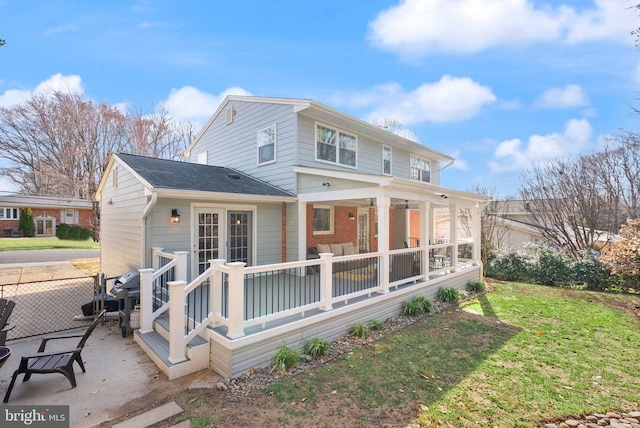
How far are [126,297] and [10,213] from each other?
3074cm

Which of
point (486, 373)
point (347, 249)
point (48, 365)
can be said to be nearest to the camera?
point (48, 365)

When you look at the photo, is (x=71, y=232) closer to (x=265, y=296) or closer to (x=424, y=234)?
(x=265, y=296)

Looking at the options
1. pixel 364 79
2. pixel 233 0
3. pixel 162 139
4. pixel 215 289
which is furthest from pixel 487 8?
pixel 162 139

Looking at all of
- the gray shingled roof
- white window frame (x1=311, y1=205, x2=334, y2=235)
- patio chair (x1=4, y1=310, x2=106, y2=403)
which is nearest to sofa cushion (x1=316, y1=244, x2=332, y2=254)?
white window frame (x1=311, y1=205, x2=334, y2=235)

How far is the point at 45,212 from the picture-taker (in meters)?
26.8

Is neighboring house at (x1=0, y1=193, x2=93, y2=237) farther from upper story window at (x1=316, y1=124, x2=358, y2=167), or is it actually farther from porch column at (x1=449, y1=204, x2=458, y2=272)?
porch column at (x1=449, y1=204, x2=458, y2=272)

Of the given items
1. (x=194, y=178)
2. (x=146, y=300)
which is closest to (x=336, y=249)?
(x=194, y=178)

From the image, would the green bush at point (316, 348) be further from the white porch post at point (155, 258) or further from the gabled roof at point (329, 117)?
the gabled roof at point (329, 117)

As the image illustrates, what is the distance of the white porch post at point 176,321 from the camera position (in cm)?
445

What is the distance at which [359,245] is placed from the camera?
1298 cm

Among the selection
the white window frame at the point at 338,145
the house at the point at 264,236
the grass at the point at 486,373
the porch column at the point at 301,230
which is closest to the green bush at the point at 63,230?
the house at the point at 264,236

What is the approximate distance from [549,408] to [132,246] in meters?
8.99

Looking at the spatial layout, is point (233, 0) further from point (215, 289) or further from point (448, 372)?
point (448, 372)

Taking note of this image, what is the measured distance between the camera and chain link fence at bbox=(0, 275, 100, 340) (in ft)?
21.5
